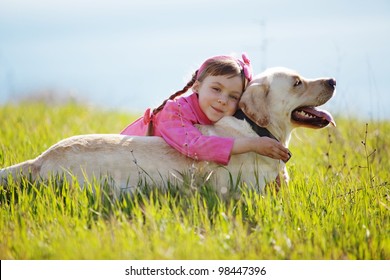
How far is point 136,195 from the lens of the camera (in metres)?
4.34

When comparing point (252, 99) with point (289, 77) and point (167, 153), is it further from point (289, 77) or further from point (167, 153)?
point (167, 153)

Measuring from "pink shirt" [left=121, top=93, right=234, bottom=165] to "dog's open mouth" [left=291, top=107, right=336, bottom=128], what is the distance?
67cm

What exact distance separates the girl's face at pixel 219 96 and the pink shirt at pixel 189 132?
4.9 inches

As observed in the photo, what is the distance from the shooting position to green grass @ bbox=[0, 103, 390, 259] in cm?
353

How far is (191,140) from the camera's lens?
4.60 m

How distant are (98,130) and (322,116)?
425 centimetres

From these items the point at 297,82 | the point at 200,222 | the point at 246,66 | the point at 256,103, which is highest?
the point at 246,66

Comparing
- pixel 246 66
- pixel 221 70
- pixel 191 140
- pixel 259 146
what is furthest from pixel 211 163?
pixel 246 66

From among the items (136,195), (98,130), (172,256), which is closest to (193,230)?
(172,256)

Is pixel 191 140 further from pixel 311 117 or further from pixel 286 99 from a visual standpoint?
pixel 311 117

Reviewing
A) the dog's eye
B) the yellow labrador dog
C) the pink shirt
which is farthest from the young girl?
the dog's eye

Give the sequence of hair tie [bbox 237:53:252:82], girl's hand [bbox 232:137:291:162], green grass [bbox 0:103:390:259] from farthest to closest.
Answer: hair tie [bbox 237:53:252:82], girl's hand [bbox 232:137:291:162], green grass [bbox 0:103:390:259]

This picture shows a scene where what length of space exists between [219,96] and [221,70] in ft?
0.75

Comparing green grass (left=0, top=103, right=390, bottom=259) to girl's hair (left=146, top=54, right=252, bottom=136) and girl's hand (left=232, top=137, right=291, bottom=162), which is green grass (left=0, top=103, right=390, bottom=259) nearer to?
girl's hand (left=232, top=137, right=291, bottom=162)
